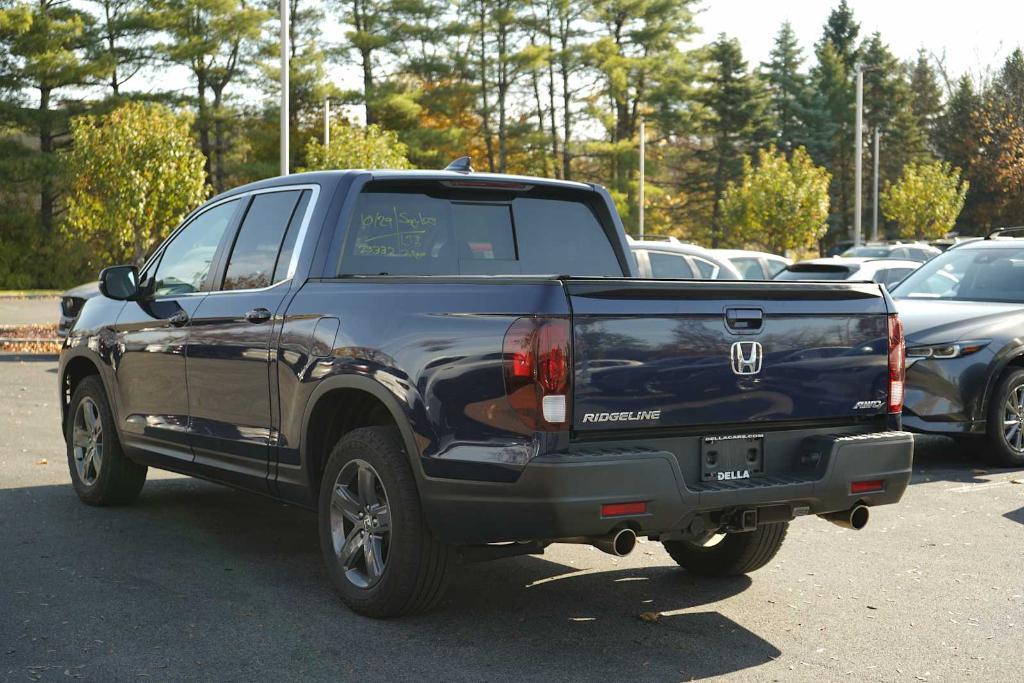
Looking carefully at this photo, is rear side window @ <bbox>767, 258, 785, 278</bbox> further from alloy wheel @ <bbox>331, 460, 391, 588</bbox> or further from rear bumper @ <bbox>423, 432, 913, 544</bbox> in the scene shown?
alloy wheel @ <bbox>331, 460, 391, 588</bbox>

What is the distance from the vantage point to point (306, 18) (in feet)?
173

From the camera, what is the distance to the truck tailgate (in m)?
4.73

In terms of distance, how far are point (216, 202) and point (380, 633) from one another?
2.88 meters

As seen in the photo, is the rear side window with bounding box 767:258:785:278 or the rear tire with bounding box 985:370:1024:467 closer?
the rear tire with bounding box 985:370:1024:467

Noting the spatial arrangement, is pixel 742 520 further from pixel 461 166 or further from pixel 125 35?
pixel 125 35

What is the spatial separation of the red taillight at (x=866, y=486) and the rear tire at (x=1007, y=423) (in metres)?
4.98

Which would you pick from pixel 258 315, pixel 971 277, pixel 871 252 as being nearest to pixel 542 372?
pixel 258 315

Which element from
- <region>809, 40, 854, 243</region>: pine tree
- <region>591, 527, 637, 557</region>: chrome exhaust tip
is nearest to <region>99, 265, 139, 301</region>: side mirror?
<region>591, 527, 637, 557</region>: chrome exhaust tip

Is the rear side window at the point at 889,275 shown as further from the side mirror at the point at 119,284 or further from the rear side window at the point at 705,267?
the side mirror at the point at 119,284

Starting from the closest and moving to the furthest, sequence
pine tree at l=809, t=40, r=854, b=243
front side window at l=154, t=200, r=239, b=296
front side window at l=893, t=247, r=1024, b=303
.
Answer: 1. front side window at l=154, t=200, r=239, b=296
2. front side window at l=893, t=247, r=1024, b=303
3. pine tree at l=809, t=40, r=854, b=243

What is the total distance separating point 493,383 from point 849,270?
12448mm

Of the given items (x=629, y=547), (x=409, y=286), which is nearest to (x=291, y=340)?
(x=409, y=286)

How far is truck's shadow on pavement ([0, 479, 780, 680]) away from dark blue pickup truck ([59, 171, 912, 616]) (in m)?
0.33

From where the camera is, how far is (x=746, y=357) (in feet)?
16.7
